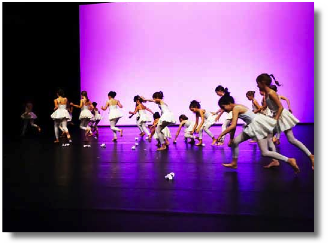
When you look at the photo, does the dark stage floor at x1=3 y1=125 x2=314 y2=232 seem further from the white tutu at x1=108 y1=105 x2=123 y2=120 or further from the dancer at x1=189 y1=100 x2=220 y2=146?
the white tutu at x1=108 y1=105 x2=123 y2=120

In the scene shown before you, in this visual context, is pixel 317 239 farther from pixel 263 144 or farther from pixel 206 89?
pixel 206 89

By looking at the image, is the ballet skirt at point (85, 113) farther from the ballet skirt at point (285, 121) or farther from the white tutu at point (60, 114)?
the ballet skirt at point (285, 121)

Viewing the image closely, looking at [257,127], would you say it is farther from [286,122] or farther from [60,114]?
[60,114]

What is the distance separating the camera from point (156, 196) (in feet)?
10.7

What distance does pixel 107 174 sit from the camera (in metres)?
4.41

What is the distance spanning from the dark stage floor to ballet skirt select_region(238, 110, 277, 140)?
505mm

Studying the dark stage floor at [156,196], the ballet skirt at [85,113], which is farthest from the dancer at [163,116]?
the ballet skirt at [85,113]

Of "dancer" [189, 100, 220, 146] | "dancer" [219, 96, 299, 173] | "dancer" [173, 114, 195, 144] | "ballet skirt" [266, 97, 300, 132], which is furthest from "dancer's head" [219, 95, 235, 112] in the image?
"dancer" [173, 114, 195, 144]

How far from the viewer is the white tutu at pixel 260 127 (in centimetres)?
414

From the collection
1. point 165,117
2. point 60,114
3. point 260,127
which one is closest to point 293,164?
point 260,127

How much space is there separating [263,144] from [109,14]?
10.6 metres

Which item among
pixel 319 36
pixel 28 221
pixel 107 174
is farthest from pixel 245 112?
pixel 28 221

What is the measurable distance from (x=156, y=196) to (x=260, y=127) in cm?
171

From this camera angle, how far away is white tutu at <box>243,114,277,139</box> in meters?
4.14
